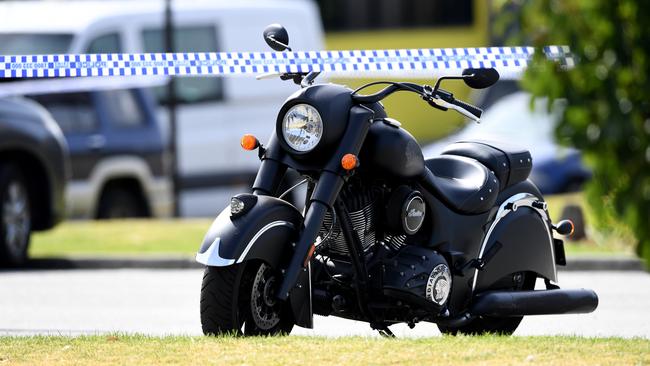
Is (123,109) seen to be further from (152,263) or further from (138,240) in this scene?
(152,263)

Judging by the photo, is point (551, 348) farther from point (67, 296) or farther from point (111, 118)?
point (111, 118)

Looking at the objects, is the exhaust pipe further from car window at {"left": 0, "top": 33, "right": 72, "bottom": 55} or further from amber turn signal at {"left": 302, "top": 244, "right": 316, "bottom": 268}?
car window at {"left": 0, "top": 33, "right": 72, "bottom": 55}

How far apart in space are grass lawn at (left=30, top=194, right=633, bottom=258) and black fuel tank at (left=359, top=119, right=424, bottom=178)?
6.81m

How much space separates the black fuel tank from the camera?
24.3 feet

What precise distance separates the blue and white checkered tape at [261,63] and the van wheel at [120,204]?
7600 millimetres

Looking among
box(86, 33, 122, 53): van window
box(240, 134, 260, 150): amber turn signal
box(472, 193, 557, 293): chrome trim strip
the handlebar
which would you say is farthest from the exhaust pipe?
box(86, 33, 122, 53): van window

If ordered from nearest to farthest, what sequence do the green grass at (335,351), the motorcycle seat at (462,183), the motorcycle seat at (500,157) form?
the green grass at (335,351), the motorcycle seat at (462,183), the motorcycle seat at (500,157)

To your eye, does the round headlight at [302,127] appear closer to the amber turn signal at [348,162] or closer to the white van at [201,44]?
the amber turn signal at [348,162]

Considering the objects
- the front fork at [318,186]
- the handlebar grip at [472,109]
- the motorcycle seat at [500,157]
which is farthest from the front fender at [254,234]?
the motorcycle seat at [500,157]

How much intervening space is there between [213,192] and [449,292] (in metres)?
10.9

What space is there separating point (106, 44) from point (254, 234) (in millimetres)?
11379

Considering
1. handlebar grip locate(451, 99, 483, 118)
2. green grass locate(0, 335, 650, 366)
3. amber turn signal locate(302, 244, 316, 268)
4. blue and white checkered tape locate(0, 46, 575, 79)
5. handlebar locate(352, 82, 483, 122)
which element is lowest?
green grass locate(0, 335, 650, 366)

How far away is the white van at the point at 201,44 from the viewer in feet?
58.5

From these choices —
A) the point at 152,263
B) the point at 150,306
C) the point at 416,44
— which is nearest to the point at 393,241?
the point at 150,306
